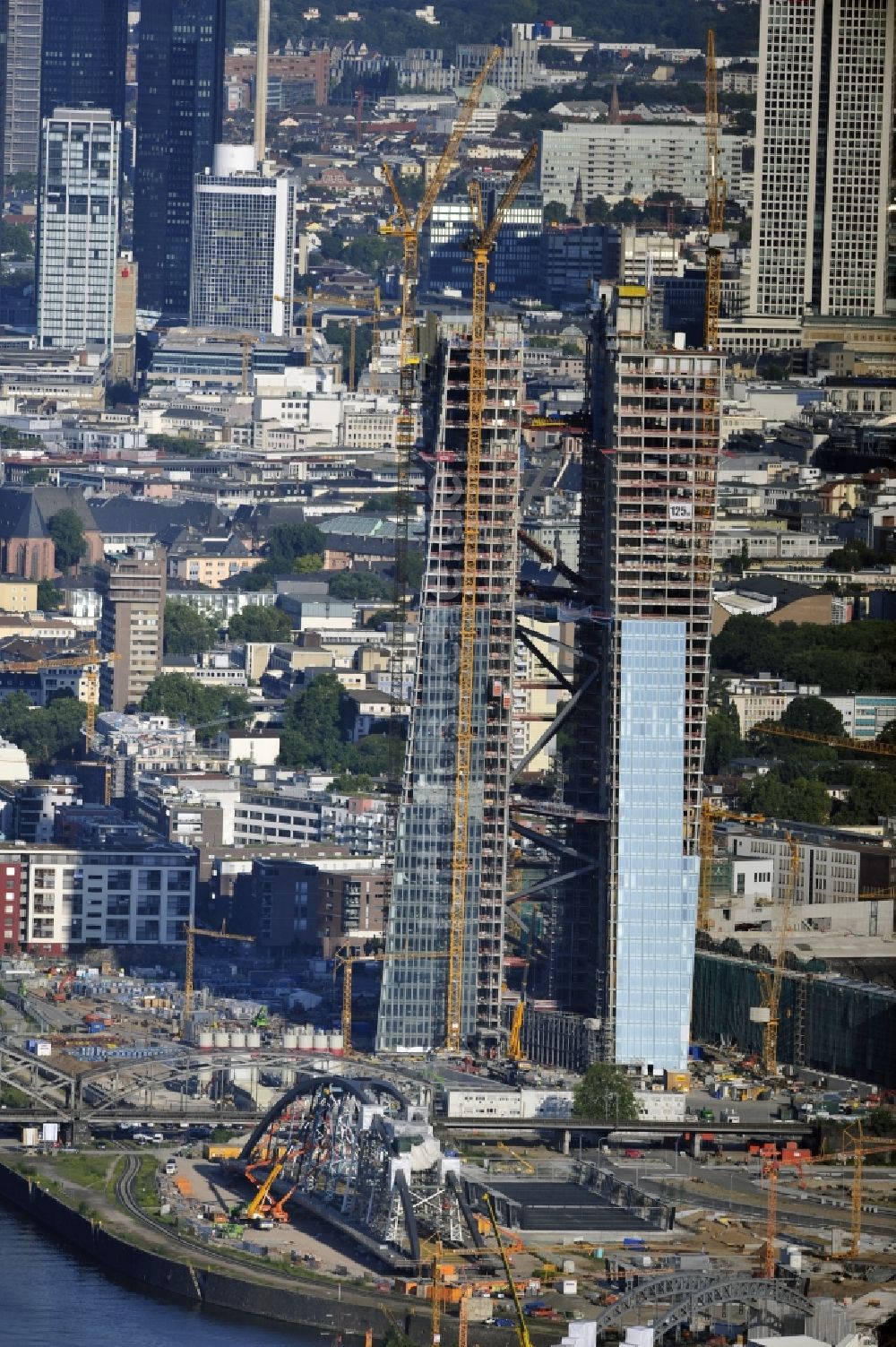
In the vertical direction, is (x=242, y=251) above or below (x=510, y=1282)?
above

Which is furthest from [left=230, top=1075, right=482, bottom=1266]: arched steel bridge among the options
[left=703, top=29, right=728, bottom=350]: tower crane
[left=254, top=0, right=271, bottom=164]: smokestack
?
[left=254, top=0, right=271, bottom=164]: smokestack

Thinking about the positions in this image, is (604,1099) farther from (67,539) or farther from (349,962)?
(67,539)

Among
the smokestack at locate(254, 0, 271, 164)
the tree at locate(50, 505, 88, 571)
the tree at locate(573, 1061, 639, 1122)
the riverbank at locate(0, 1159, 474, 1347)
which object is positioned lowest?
the riverbank at locate(0, 1159, 474, 1347)

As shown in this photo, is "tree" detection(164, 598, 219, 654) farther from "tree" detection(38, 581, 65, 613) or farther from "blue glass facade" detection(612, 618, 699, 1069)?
"blue glass facade" detection(612, 618, 699, 1069)

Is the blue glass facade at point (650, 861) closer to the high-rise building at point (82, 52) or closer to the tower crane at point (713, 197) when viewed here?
the tower crane at point (713, 197)

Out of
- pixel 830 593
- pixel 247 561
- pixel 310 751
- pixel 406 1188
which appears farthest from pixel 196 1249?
pixel 247 561

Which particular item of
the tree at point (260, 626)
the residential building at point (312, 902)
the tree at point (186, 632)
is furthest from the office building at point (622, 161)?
the residential building at point (312, 902)

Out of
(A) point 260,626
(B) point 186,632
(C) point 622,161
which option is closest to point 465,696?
(B) point 186,632

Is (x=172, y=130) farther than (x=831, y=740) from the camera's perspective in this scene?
Yes
